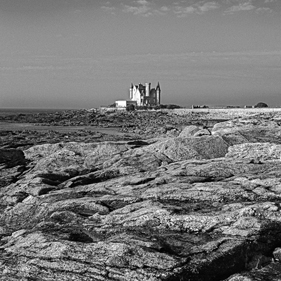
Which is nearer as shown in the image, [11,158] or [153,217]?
[153,217]

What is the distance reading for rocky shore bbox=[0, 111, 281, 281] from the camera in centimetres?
966

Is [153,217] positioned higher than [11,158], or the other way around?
[153,217]

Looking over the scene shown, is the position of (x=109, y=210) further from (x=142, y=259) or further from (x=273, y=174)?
(x=273, y=174)

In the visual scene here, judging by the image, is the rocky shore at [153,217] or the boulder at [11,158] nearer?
the rocky shore at [153,217]

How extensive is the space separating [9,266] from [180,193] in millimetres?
6423

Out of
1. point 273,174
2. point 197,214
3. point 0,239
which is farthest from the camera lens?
point 273,174

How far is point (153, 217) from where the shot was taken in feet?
39.9

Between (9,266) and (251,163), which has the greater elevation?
(251,163)

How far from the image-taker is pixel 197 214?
12062 mm

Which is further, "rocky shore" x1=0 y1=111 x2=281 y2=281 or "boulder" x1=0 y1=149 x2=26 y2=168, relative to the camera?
"boulder" x1=0 y1=149 x2=26 y2=168

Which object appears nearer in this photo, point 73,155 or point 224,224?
point 224,224

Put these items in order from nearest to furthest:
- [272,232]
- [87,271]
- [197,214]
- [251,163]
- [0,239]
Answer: [87,271] < [272,232] < [197,214] < [0,239] < [251,163]

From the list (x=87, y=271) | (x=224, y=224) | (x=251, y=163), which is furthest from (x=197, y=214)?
(x=251, y=163)

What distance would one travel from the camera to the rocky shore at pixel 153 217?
9664 millimetres
